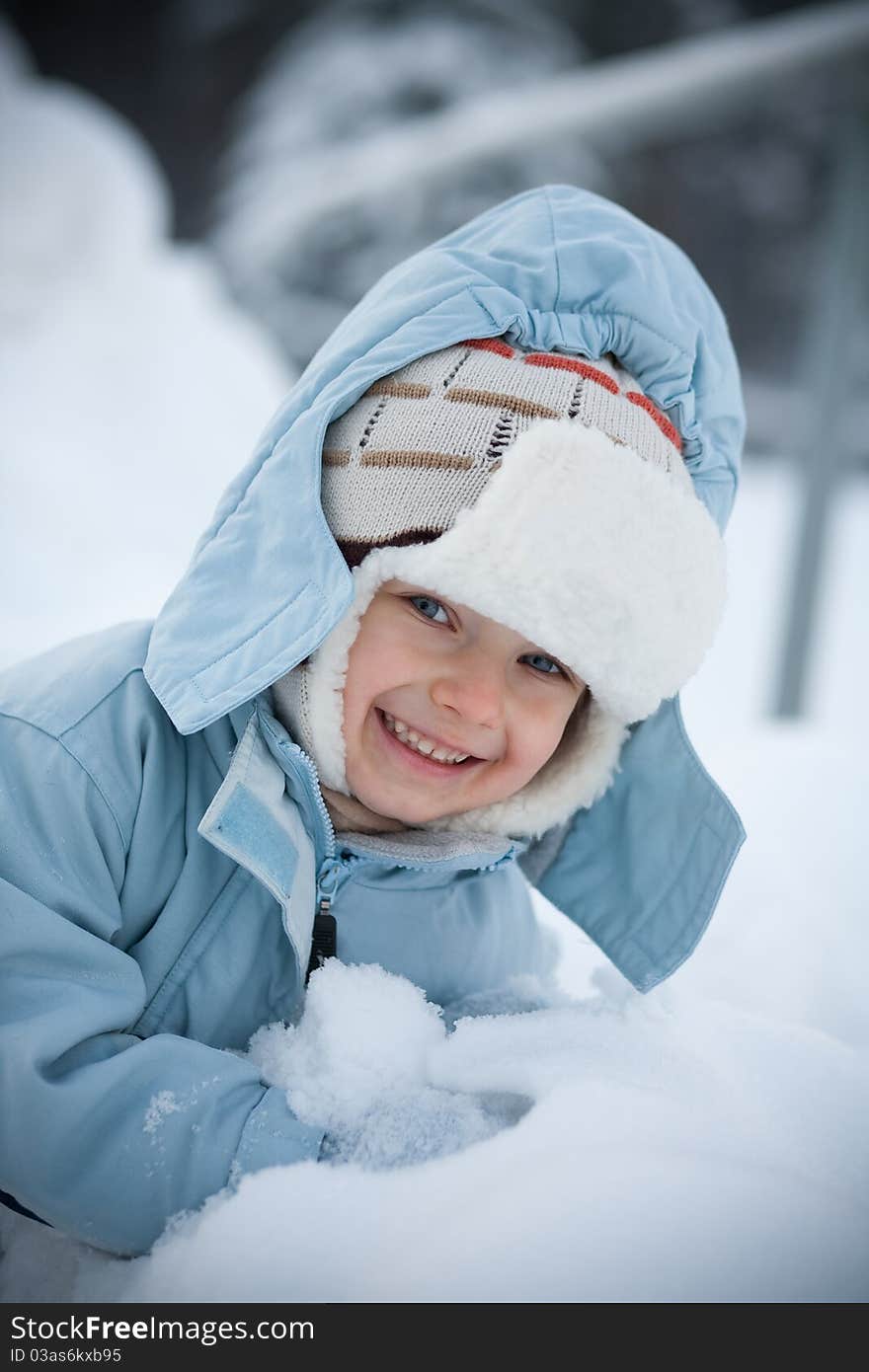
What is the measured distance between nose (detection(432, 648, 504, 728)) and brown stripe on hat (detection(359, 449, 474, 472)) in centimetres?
14

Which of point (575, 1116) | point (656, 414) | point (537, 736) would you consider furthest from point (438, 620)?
point (575, 1116)

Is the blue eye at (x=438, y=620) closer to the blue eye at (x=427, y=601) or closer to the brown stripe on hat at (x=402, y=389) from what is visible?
the blue eye at (x=427, y=601)

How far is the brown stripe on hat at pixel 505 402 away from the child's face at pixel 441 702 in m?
0.14

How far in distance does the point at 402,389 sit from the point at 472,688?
233mm

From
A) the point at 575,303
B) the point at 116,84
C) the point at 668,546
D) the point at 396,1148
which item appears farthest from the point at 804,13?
the point at 116,84

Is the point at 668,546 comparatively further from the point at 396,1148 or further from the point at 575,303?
the point at 396,1148

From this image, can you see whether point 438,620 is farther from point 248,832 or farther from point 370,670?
point 248,832

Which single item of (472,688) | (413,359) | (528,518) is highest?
(413,359)

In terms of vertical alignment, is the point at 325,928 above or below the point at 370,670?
below

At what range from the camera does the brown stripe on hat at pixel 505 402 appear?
0.69 m

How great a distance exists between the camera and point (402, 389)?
0.73m

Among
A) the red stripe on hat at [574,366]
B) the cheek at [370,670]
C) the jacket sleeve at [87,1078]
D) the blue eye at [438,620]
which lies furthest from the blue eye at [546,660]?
the jacket sleeve at [87,1078]

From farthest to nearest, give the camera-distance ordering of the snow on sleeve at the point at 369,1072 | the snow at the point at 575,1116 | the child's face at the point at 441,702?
the child's face at the point at 441,702, the snow on sleeve at the point at 369,1072, the snow at the point at 575,1116
